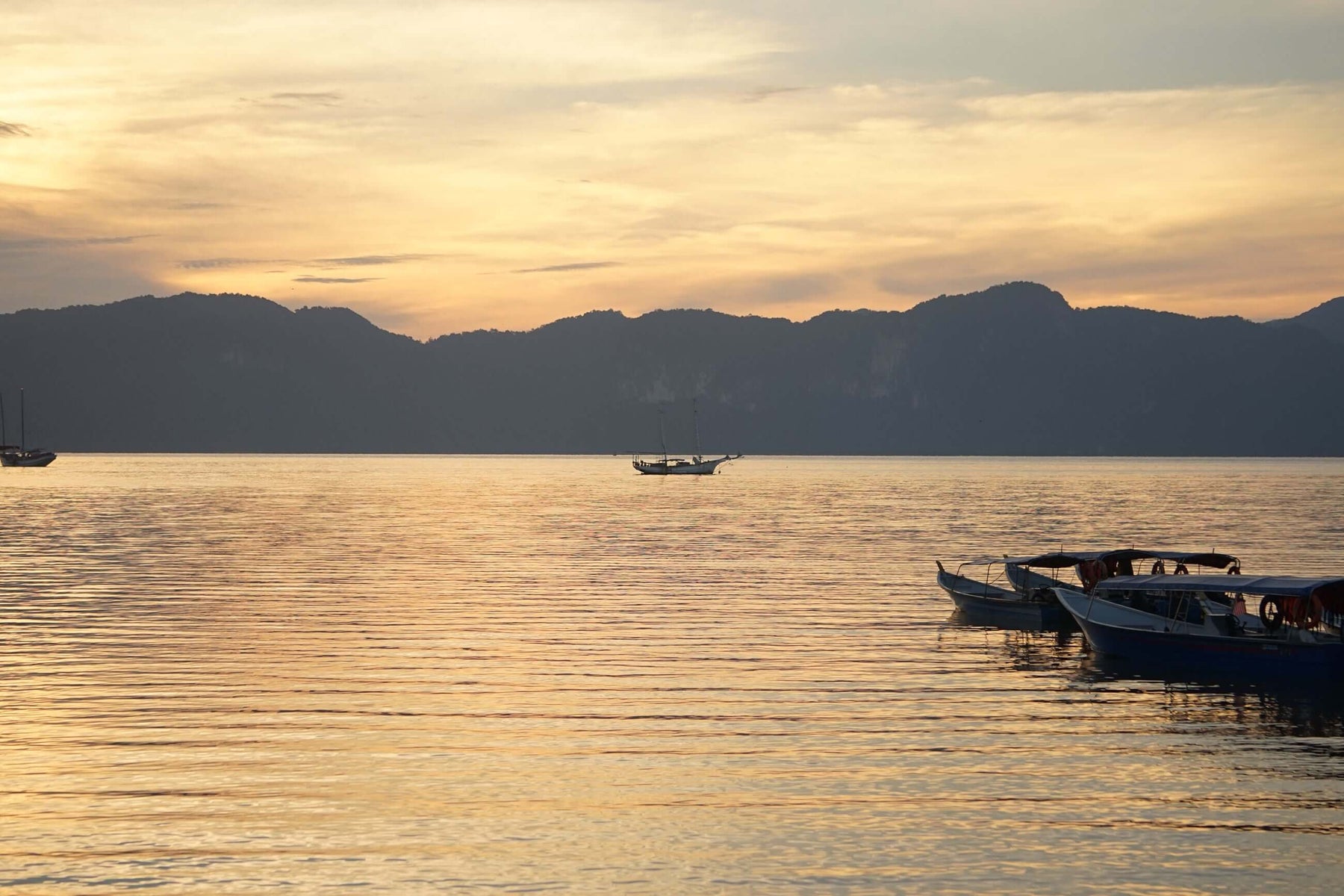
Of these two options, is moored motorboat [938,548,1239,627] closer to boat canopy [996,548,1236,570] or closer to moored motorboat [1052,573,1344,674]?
boat canopy [996,548,1236,570]

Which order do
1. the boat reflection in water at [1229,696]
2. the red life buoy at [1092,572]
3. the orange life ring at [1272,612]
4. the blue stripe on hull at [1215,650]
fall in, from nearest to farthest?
the boat reflection in water at [1229,696]
the blue stripe on hull at [1215,650]
the orange life ring at [1272,612]
the red life buoy at [1092,572]

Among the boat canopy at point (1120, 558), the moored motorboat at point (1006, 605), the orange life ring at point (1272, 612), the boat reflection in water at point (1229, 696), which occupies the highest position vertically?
the boat canopy at point (1120, 558)

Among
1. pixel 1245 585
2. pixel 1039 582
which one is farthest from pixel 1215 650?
pixel 1039 582

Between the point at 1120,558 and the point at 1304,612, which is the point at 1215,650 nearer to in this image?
the point at 1304,612

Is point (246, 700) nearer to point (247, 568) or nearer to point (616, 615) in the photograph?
point (616, 615)

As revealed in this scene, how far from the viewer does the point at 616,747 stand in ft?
88.8

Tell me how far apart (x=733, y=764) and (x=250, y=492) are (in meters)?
156

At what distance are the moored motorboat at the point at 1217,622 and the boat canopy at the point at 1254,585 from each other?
0.02 metres

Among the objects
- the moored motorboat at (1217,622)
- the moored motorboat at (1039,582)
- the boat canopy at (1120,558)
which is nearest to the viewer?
the moored motorboat at (1217,622)

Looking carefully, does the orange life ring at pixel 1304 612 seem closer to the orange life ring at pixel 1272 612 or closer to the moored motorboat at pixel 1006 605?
the orange life ring at pixel 1272 612

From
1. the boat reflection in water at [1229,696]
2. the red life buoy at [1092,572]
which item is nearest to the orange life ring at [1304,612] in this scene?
the boat reflection in water at [1229,696]

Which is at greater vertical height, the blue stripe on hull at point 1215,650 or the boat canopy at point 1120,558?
the boat canopy at point 1120,558

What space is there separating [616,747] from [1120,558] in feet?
98.9

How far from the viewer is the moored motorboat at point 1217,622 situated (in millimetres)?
37250
